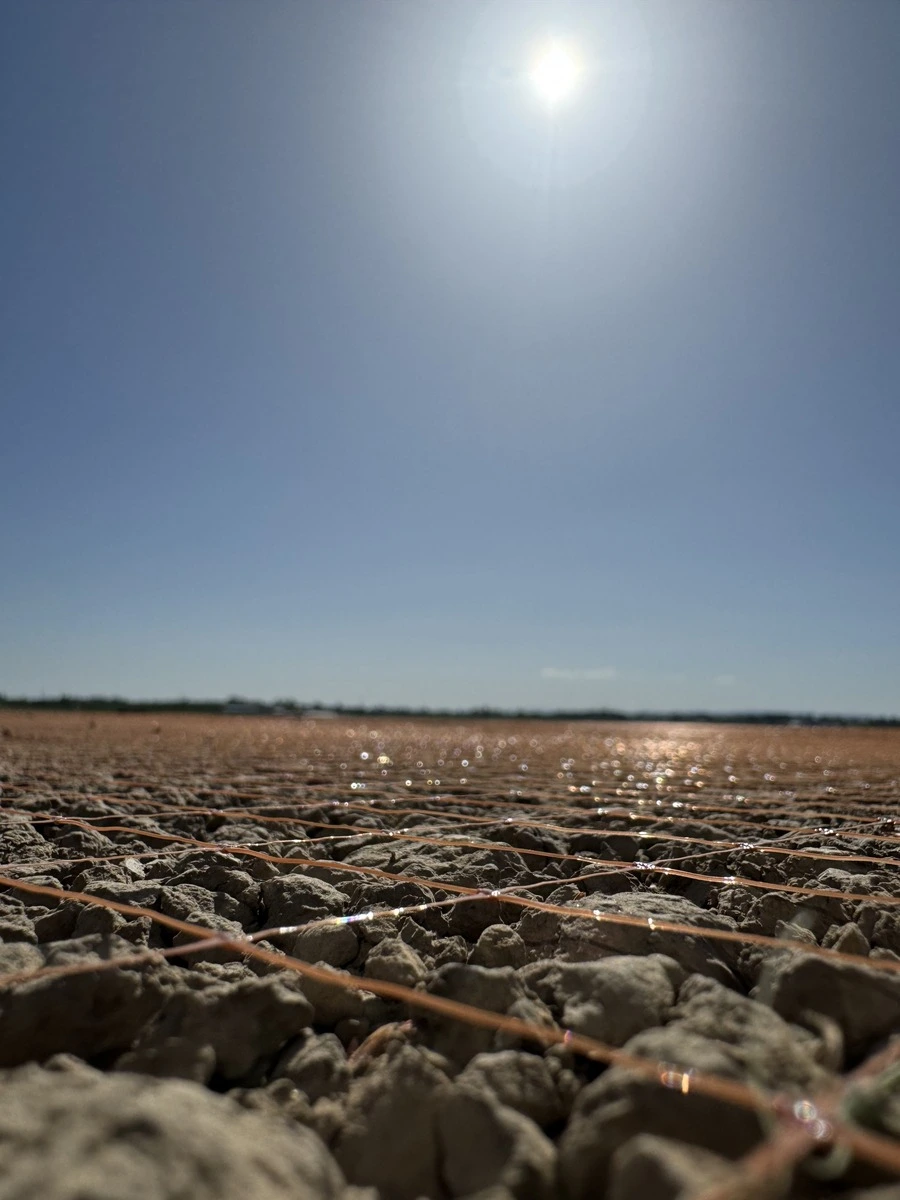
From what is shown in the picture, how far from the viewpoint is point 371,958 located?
1.42 m

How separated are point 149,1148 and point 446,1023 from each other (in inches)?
21.9

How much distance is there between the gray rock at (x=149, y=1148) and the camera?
698mm

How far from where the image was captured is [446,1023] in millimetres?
1177

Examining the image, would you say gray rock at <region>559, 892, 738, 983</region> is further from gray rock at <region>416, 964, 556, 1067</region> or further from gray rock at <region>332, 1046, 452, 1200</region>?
gray rock at <region>332, 1046, 452, 1200</region>

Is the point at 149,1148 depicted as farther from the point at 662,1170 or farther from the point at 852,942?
the point at 852,942

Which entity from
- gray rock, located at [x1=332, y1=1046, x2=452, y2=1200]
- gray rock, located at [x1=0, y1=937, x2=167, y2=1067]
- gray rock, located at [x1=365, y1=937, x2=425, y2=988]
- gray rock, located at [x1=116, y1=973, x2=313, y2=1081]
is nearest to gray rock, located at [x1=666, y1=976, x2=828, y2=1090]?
gray rock, located at [x1=332, y1=1046, x2=452, y2=1200]

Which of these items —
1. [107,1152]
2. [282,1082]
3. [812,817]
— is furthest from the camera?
[812,817]

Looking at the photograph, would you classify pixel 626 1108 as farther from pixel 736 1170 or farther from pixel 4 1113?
pixel 4 1113

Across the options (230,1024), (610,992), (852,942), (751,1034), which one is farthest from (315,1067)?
(852,942)

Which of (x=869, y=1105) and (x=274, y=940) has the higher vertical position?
(x=869, y=1105)

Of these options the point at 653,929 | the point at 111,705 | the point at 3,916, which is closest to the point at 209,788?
the point at 3,916

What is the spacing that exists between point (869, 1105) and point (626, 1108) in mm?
286

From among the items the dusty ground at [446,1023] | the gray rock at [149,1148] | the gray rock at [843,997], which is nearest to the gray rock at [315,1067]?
the dusty ground at [446,1023]

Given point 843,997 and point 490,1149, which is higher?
point 843,997
